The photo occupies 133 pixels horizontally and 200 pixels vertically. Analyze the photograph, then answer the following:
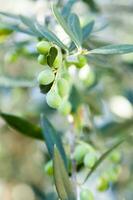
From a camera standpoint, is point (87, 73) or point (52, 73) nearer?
point (52, 73)

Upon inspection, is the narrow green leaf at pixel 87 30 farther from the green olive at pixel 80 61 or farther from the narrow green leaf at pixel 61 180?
the narrow green leaf at pixel 61 180

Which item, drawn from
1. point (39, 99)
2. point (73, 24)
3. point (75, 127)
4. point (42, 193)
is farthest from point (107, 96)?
point (73, 24)

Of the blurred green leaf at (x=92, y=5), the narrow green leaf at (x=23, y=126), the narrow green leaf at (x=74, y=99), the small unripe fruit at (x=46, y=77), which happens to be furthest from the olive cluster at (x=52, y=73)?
the blurred green leaf at (x=92, y=5)

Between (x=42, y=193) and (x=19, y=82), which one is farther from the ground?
(x=19, y=82)

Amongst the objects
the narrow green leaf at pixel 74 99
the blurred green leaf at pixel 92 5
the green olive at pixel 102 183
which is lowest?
the green olive at pixel 102 183

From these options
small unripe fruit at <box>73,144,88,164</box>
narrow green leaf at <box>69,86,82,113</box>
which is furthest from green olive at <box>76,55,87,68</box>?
narrow green leaf at <box>69,86,82,113</box>

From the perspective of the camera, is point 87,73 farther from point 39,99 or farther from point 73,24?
point 39,99
